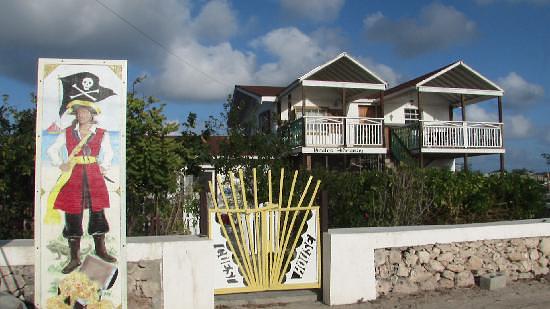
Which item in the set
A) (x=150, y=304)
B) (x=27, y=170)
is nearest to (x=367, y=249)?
(x=150, y=304)

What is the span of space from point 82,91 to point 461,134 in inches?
709

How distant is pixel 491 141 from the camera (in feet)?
68.8

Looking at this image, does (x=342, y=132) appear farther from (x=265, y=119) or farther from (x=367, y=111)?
(x=265, y=119)

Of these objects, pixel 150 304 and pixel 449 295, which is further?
pixel 449 295

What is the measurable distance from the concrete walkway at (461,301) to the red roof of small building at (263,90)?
15147 mm

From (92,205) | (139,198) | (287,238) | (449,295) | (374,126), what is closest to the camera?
(92,205)

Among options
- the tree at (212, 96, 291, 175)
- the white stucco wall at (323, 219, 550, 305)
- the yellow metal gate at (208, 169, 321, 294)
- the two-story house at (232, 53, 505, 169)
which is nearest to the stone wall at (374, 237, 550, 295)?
the white stucco wall at (323, 219, 550, 305)

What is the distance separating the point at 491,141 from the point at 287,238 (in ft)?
54.9

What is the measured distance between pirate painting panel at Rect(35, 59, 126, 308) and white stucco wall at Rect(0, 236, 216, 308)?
715 mm

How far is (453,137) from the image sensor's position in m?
20.5

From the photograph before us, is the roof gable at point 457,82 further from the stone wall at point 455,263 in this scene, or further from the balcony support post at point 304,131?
the stone wall at point 455,263

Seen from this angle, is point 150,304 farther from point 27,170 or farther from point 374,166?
point 374,166

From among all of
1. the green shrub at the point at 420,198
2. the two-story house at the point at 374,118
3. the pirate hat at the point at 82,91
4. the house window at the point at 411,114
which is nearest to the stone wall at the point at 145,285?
the pirate hat at the point at 82,91

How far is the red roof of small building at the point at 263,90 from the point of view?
2208 cm
